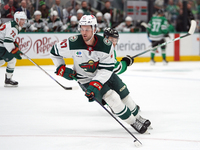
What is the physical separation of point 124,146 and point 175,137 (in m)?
0.53

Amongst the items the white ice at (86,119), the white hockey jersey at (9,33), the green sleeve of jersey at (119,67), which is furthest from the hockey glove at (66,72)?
the white hockey jersey at (9,33)

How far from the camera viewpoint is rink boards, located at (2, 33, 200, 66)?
9.98 m

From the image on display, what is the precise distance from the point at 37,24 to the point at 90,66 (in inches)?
289

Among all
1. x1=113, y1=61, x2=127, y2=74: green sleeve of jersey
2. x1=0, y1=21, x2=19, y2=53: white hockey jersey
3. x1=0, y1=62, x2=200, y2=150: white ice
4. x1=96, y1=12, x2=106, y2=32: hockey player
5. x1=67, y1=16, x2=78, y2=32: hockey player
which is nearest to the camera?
x1=0, y1=62, x2=200, y2=150: white ice

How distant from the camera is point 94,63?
3209 millimetres

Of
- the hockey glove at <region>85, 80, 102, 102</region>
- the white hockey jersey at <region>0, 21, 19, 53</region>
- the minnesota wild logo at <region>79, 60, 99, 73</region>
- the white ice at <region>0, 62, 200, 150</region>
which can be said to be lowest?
the white ice at <region>0, 62, 200, 150</region>

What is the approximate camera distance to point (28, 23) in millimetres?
10117

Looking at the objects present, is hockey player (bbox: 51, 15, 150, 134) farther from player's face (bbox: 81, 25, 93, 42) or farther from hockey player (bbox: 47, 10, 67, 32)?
hockey player (bbox: 47, 10, 67, 32)

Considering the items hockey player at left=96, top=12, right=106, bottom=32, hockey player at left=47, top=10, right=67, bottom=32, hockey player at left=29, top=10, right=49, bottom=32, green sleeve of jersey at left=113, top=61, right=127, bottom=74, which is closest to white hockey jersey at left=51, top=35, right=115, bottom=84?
green sleeve of jersey at left=113, top=61, right=127, bottom=74

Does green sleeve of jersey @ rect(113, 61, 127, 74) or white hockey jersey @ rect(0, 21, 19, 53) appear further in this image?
white hockey jersey @ rect(0, 21, 19, 53)

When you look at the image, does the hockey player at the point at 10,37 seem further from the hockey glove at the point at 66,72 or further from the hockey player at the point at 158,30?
the hockey player at the point at 158,30

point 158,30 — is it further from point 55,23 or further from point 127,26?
point 55,23

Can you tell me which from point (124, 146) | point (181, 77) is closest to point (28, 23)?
point (181, 77)

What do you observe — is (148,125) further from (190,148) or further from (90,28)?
(90,28)
